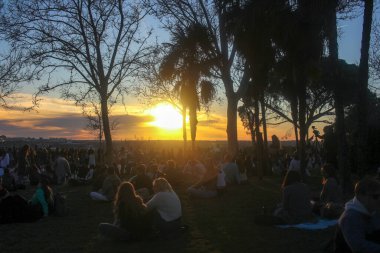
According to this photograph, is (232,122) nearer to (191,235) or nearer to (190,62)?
(190,62)

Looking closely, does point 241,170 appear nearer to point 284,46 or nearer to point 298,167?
point 298,167

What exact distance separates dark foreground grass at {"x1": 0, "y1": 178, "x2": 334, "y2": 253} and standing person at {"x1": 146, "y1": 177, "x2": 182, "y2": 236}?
254 millimetres

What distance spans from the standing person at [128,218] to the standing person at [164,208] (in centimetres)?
32

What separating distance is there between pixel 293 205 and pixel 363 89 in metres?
4.63

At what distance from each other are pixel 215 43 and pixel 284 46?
875cm

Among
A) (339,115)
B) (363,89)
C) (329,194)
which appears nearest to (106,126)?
(339,115)

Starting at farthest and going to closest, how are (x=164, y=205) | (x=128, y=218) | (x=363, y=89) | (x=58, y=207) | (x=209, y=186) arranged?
1. (x=209, y=186)
2. (x=363, y=89)
3. (x=58, y=207)
4. (x=164, y=205)
5. (x=128, y=218)

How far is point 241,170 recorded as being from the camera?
2000 centimetres

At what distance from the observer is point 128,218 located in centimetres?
862

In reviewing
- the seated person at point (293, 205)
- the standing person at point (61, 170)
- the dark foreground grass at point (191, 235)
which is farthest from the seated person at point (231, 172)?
the seated person at point (293, 205)

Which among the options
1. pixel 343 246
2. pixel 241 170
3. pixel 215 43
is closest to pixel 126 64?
pixel 215 43

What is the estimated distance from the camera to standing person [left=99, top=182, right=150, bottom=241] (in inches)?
335

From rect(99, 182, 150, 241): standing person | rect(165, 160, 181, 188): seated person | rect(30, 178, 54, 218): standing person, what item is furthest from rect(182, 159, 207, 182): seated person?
rect(99, 182, 150, 241): standing person

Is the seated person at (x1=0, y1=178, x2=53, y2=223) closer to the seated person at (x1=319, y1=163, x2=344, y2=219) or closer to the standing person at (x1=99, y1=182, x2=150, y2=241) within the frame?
the standing person at (x1=99, y1=182, x2=150, y2=241)
